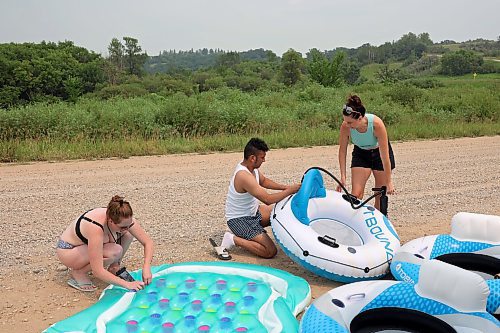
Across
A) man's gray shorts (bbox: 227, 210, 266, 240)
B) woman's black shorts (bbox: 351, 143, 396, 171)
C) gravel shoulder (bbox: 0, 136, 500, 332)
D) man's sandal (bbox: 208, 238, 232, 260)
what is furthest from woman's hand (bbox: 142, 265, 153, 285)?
woman's black shorts (bbox: 351, 143, 396, 171)

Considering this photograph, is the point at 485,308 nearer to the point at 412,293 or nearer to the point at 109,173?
the point at 412,293

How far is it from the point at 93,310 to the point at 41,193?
389 cm

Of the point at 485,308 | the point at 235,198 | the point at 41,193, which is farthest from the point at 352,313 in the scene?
the point at 41,193

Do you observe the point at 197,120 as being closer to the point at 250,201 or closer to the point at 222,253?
the point at 250,201

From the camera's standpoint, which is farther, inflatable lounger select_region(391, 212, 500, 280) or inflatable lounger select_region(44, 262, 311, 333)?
inflatable lounger select_region(391, 212, 500, 280)

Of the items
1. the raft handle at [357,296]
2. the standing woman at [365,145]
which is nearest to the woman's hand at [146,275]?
the raft handle at [357,296]

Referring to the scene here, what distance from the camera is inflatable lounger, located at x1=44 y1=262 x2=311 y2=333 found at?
353cm

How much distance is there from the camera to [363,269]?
13.8 ft

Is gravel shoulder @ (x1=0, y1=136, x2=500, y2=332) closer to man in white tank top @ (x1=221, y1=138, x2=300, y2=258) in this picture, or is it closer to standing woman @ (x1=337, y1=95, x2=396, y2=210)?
man in white tank top @ (x1=221, y1=138, x2=300, y2=258)

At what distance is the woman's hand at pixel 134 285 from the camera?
383cm

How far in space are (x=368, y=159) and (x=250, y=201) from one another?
1.31 meters

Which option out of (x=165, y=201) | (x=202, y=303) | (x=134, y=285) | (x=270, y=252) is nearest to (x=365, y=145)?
(x=270, y=252)

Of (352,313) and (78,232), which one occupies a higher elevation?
(78,232)

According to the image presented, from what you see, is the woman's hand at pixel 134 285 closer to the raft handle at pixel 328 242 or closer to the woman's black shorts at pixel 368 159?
the raft handle at pixel 328 242
